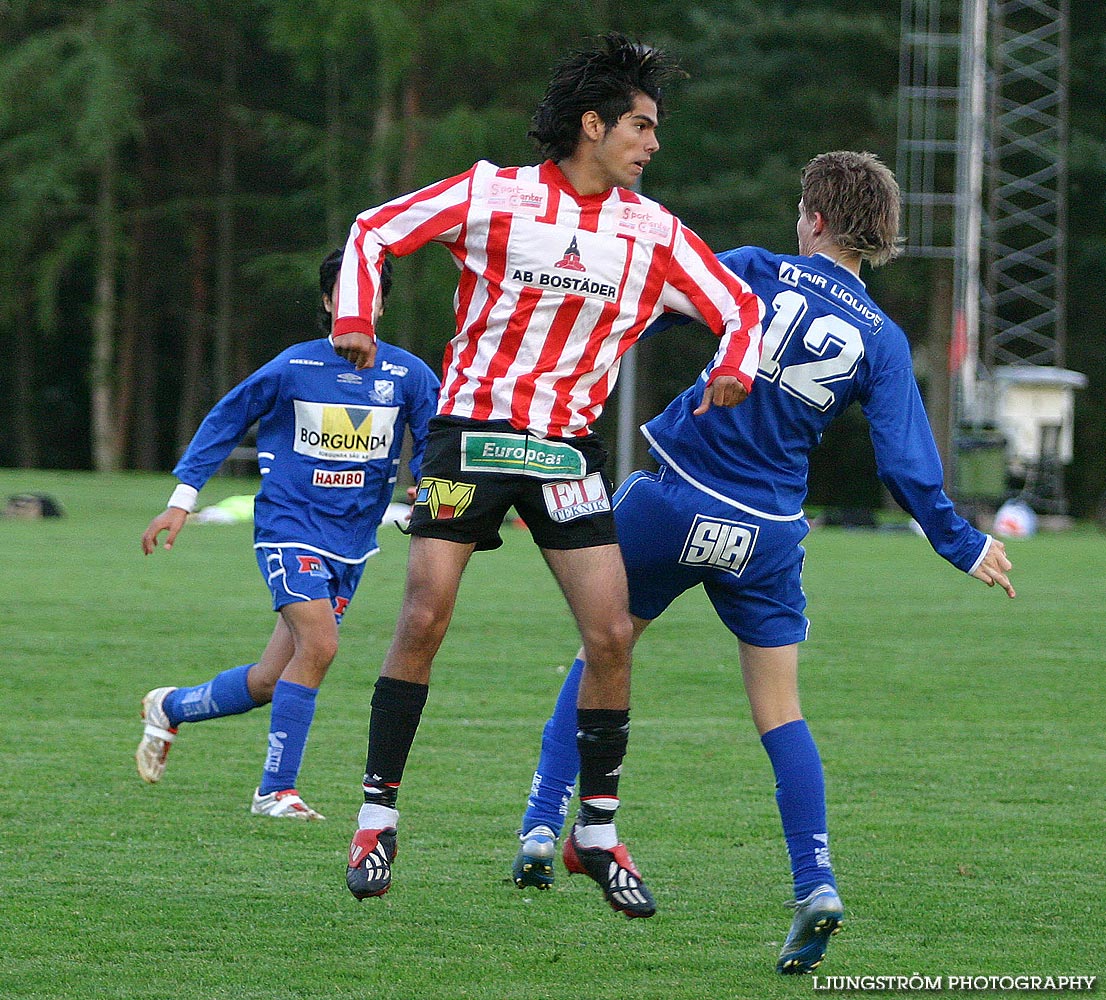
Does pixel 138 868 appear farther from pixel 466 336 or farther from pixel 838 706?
pixel 838 706

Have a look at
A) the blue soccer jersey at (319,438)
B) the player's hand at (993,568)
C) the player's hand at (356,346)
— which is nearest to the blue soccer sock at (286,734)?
the blue soccer jersey at (319,438)

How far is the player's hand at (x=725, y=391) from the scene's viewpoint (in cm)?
456

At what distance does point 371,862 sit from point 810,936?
117 cm

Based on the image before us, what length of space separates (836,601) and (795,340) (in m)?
10.1

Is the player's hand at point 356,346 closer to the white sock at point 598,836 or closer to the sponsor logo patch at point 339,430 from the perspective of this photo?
the white sock at point 598,836

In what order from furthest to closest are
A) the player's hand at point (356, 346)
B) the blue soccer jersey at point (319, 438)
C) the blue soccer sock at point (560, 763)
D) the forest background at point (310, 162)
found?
the forest background at point (310, 162)
the blue soccer jersey at point (319, 438)
the blue soccer sock at point (560, 763)
the player's hand at point (356, 346)

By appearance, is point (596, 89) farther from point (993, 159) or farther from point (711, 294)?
point (993, 159)

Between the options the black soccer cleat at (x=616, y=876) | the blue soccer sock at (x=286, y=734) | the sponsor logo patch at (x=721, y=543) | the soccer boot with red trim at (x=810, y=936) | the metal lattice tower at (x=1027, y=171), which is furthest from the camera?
the metal lattice tower at (x=1027, y=171)

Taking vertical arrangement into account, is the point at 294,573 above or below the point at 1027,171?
below

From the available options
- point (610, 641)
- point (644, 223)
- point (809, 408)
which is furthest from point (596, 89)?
point (610, 641)

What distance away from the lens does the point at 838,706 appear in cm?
920

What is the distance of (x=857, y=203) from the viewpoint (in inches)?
191

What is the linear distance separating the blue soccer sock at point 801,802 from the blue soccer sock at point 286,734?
2.17 m

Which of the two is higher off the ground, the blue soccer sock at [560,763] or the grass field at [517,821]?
the blue soccer sock at [560,763]
